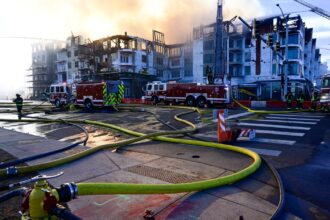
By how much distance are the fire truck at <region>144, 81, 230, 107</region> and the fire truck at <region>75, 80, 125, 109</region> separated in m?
6.15

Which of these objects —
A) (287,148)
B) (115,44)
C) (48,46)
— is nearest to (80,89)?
(287,148)

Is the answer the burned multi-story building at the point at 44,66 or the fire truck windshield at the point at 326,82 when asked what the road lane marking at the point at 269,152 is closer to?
the fire truck windshield at the point at 326,82

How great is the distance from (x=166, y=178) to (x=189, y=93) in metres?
20.1

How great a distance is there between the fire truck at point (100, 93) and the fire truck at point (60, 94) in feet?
8.13

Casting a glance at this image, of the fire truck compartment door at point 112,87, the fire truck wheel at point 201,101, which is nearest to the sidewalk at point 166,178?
the fire truck compartment door at point 112,87

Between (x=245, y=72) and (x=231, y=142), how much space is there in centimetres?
4163

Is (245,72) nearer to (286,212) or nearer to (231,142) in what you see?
(231,142)

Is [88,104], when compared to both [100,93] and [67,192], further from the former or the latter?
[67,192]

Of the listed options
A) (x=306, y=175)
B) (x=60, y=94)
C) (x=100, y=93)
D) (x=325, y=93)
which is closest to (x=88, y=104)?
(x=100, y=93)

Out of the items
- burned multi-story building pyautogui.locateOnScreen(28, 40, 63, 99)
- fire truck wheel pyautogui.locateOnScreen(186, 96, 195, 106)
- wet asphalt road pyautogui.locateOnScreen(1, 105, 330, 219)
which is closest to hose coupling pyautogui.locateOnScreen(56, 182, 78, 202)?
wet asphalt road pyautogui.locateOnScreen(1, 105, 330, 219)

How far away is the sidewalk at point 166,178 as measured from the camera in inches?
133

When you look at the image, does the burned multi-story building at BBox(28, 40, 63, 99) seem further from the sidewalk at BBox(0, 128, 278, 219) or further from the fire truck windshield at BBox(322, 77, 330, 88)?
the sidewalk at BBox(0, 128, 278, 219)

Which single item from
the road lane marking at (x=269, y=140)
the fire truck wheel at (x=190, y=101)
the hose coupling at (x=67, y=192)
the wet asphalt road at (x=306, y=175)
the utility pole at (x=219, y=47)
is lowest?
the wet asphalt road at (x=306, y=175)

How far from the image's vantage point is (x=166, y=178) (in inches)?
182
